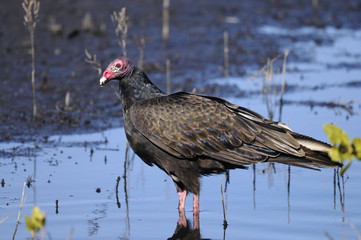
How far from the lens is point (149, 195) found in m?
6.26

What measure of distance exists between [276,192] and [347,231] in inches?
41.9

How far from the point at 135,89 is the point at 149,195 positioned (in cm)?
95

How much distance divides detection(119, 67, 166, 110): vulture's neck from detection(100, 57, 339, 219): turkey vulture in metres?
0.16

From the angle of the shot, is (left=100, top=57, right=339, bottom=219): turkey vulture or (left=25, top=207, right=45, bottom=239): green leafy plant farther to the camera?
(left=100, top=57, right=339, bottom=219): turkey vulture

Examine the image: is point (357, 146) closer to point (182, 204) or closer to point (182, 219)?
point (182, 219)

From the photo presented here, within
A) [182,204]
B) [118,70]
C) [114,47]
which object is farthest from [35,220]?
[114,47]

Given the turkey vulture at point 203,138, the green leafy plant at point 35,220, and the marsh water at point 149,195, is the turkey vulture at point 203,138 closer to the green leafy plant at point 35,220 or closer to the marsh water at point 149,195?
the marsh water at point 149,195

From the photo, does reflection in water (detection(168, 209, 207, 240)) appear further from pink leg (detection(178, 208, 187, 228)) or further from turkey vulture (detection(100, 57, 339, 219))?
turkey vulture (detection(100, 57, 339, 219))

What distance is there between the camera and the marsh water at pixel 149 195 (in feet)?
17.9

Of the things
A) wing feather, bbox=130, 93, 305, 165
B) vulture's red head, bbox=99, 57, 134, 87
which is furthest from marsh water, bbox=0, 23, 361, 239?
vulture's red head, bbox=99, 57, 134, 87

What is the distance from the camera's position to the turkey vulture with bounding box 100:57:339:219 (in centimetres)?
557

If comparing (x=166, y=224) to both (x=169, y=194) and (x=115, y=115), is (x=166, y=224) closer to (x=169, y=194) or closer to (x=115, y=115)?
(x=169, y=194)

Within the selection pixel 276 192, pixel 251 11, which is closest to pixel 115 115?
pixel 276 192

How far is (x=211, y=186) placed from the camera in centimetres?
658
